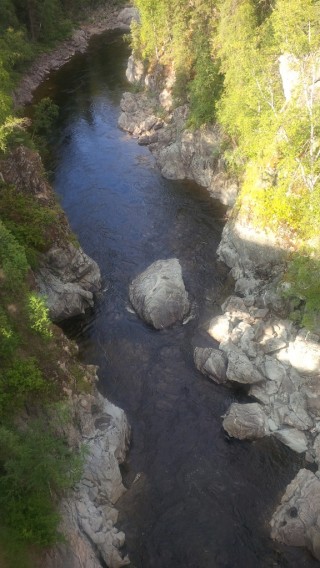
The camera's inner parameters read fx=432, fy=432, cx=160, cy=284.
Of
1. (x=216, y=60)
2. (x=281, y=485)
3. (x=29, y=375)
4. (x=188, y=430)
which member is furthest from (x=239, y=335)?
(x=216, y=60)

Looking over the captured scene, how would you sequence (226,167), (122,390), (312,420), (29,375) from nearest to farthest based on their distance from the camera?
(29,375) → (312,420) → (122,390) → (226,167)

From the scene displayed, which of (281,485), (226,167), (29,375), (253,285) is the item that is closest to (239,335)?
(253,285)

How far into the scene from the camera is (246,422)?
78.7 ft

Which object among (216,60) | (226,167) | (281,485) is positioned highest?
(216,60)

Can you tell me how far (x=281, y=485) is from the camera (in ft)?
71.8

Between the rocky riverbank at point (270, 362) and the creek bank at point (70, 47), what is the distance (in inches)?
A: 1687

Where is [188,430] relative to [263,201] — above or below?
below

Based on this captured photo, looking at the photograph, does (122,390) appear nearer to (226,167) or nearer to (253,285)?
(253,285)

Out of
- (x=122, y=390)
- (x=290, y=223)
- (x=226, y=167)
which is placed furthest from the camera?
(x=226, y=167)

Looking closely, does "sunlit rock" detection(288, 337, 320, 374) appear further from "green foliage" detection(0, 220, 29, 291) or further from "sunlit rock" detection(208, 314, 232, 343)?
"green foliage" detection(0, 220, 29, 291)

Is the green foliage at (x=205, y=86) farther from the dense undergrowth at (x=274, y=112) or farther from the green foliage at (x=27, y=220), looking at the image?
the green foliage at (x=27, y=220)

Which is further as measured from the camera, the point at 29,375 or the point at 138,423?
the point at 138,423

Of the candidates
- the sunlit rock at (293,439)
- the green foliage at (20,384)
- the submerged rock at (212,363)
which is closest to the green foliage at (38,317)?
the green foliage at (20,384)

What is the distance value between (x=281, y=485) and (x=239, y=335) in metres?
9.57
